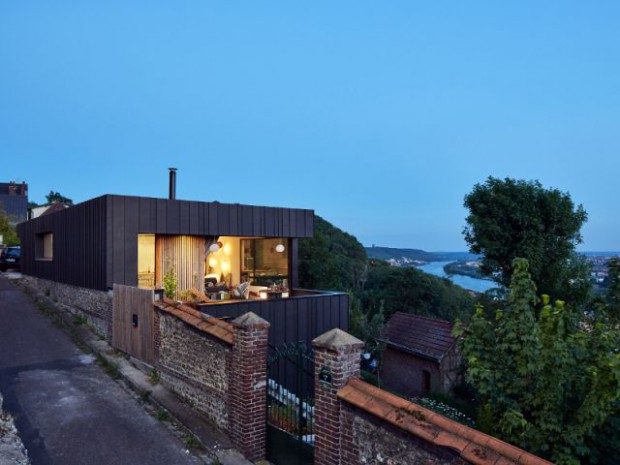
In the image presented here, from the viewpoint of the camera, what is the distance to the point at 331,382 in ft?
15.9

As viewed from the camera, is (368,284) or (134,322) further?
(368,284)

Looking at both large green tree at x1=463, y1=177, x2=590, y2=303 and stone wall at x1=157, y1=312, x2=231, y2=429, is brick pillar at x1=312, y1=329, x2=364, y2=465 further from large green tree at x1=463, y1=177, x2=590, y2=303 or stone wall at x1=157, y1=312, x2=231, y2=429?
large green tree at x1=463, y1=177, x2=590, y2=303

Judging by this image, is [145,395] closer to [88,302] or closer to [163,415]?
[163,415]

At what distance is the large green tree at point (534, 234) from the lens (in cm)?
1691

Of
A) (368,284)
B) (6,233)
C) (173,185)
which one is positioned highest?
(173,185)

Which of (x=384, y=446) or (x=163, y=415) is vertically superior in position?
(x=384, y=446)

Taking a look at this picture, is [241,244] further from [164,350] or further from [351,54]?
[351,54]

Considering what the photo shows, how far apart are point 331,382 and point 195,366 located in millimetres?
3168

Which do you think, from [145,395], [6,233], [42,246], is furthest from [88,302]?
[6,233]

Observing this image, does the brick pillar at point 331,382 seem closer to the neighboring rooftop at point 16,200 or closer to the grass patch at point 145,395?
the grass patch at point 145,395

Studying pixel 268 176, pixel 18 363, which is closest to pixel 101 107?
pixel 268 176

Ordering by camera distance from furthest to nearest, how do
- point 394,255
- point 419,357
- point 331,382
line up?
point 394,255 < point 419,357 < point 331,382

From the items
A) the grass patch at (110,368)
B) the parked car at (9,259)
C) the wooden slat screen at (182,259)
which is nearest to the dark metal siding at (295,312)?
the grass patch at (110,368)

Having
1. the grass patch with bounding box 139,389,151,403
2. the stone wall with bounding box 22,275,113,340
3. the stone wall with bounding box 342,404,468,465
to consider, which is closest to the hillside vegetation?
the stone wall with bounding box 22,275,113,340
